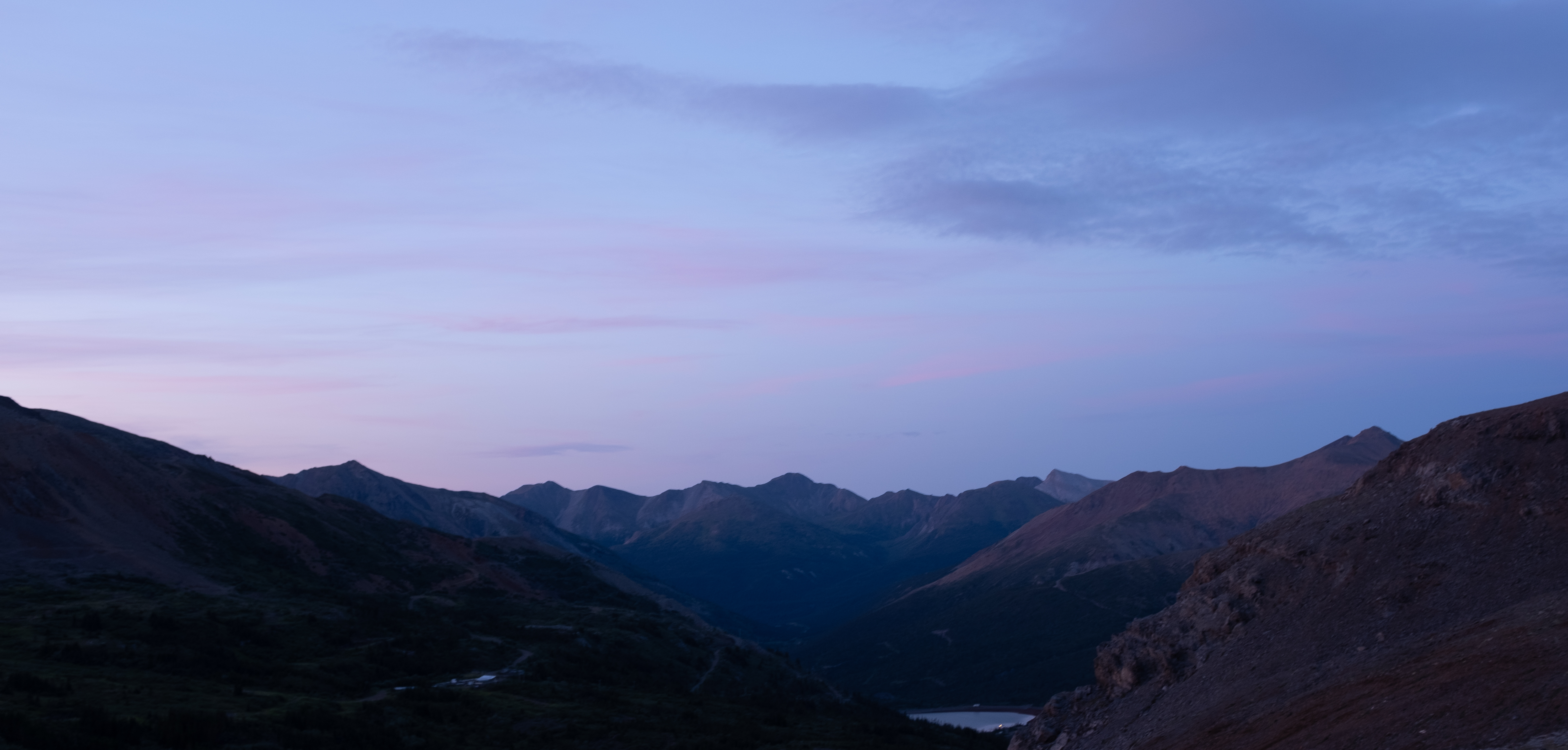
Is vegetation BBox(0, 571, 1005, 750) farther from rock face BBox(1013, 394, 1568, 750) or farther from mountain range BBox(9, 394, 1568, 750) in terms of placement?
rock face BBox(1013, 394, 1568, 750)

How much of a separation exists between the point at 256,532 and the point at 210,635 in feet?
126

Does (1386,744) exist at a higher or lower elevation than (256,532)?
lower

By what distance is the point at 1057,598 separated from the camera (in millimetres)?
150625

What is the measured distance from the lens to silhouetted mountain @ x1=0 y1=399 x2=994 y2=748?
37125 mm

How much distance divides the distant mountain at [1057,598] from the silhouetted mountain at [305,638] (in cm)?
4100

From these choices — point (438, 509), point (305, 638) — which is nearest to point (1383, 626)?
point (305, 638)

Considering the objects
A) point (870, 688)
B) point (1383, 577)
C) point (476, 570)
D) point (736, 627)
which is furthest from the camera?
point (736, 627)

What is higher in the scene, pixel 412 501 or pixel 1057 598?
pixel 412 501

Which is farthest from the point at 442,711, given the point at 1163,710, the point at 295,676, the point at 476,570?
the point at 476,570

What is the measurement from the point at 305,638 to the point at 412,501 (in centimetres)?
13318

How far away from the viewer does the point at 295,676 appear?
4822 centimetres

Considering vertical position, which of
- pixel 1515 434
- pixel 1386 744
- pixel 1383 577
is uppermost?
pixel 1515 434

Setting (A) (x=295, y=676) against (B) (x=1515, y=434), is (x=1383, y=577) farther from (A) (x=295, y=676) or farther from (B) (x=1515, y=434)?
(A) (x=295, y=676)

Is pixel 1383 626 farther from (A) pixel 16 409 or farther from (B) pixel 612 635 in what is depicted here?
(A) pixel 16 409
